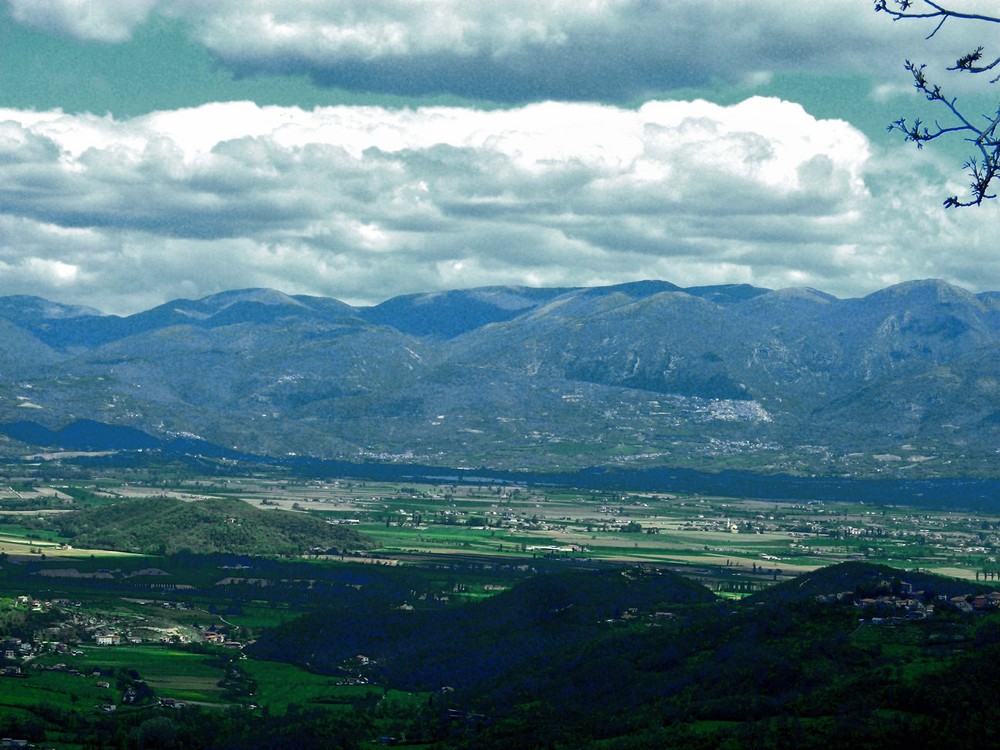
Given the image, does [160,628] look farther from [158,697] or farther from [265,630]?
[158,697]

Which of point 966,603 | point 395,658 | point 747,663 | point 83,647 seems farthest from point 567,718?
point 83,647

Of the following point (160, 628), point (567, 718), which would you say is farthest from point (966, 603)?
point (160, 628)

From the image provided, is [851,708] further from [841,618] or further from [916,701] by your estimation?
[841,618]

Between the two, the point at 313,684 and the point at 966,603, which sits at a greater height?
the point at 966,603

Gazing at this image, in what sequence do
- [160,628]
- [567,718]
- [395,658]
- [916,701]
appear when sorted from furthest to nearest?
[160,628]
[395,658]
[567,718]
[916,701]

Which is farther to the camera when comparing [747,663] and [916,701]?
[747,663]

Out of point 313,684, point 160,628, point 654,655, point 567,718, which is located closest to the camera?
point 567,718

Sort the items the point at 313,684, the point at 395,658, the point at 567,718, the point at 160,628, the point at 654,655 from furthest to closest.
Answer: the point at 160,628 < the point at 395,658 < the point at 313,684 < the point at 654,655 < the point at 567,718

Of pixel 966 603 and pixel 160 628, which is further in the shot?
pixel 160 628

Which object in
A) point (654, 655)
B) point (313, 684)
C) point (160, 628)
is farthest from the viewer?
point (160, 628)
